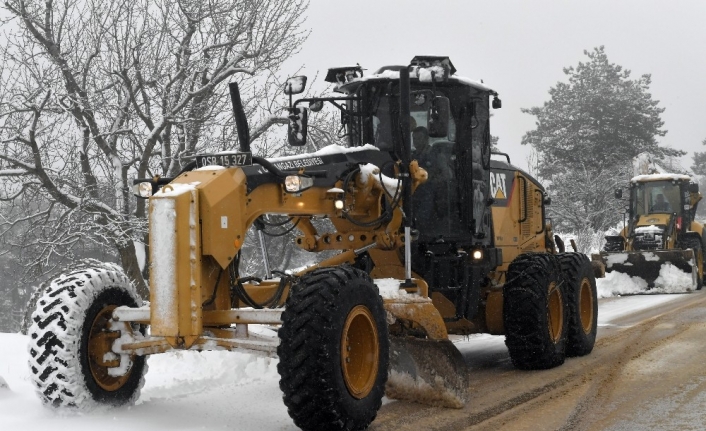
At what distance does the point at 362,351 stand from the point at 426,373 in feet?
3.23

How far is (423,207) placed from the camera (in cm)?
782

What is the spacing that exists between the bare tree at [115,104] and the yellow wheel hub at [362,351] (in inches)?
347

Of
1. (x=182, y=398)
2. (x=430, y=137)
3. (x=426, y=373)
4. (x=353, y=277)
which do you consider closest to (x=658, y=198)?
(x=430, y=137)

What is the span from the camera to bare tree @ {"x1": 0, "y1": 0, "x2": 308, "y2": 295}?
13.9 meters

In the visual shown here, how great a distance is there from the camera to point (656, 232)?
2030 centimetres

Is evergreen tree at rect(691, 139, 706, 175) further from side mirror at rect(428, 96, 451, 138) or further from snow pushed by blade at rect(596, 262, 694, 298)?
side mirror at rect(428, 96, 451, 138)

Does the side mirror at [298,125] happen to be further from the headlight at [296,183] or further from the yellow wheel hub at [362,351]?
the yellow wheel hub at [362,351]

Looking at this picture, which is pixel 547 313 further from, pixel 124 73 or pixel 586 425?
pixel 124 73

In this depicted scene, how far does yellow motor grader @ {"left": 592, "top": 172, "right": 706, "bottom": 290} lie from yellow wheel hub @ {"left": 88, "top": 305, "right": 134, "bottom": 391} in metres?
15.3

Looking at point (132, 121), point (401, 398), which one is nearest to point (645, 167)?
point (132, 121)

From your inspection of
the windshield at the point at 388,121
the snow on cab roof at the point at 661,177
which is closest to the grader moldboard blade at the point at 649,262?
the snow on cab roof at the point at 661,177

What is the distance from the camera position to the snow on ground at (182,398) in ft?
17.1

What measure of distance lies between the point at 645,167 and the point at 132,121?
1468 cm

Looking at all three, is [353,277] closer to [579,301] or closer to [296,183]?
[296,183]
